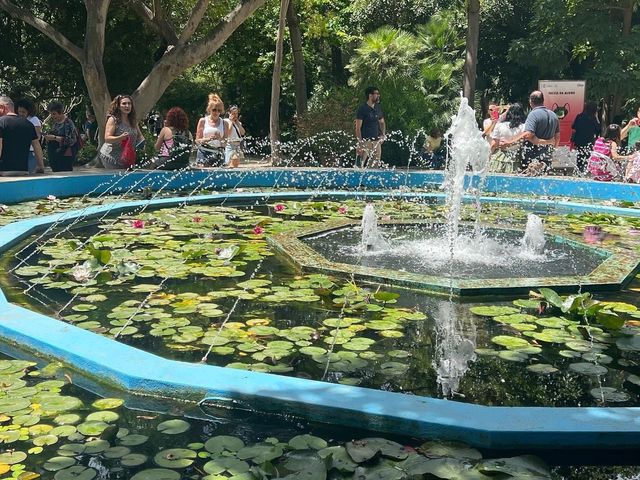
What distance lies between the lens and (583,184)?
11195mm

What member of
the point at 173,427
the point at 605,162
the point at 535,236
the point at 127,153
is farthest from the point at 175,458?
the point at 605,162

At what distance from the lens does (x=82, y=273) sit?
5.07m

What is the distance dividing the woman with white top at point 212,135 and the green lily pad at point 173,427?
811 cm

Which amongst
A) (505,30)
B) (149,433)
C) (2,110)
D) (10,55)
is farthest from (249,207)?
(505,30)

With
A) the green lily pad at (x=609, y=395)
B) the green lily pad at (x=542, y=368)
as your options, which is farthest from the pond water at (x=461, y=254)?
the green lily pad at (x=609, y=395)

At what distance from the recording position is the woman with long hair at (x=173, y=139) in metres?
10.3

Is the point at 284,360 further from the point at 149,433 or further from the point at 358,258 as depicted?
→ the point at 358,258

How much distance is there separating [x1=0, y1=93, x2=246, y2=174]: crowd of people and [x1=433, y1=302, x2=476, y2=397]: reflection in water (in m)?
6.37

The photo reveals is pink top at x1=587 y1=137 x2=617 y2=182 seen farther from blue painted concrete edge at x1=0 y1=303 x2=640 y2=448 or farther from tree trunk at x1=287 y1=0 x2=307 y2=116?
blue painted concrete edge at x1=0 y1=303 x2=640 y2=448

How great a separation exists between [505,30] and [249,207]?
15.8m

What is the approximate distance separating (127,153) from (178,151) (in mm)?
863

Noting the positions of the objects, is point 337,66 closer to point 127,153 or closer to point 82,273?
point 127,153

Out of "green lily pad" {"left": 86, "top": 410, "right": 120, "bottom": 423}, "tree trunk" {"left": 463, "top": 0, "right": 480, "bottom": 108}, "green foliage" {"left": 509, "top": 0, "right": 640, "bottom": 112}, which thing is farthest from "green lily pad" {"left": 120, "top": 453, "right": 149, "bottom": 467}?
"green foliage" {"left": 509, "top": 0, "right": 640, "bottom": 112}

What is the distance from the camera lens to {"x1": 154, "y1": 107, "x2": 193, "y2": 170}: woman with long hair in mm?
10328
